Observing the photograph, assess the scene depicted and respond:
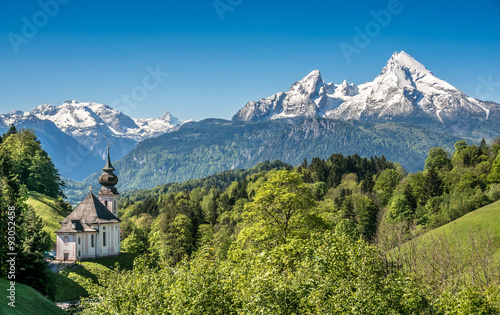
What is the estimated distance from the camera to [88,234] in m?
74.9

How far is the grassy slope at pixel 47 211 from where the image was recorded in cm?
7819

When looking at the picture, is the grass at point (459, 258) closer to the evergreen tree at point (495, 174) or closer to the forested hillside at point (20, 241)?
the evergreen tree at point (495, 174)

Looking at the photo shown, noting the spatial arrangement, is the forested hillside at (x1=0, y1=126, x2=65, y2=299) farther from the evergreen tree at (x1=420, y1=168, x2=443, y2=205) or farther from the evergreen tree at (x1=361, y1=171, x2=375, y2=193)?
the evergreen tree at (x1=361, y1=171, x2=375, y2=193)

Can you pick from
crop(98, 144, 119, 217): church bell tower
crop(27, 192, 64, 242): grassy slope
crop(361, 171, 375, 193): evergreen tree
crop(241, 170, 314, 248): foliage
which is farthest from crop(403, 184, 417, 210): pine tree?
crop(27, 192, 64, 242): grassy slope

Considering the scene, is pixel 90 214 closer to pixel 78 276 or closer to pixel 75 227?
pixel 75 227

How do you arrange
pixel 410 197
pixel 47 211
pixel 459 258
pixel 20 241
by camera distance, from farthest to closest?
pixel 410 197
pixel 47 211
pixel 20 241
pixel 459 258

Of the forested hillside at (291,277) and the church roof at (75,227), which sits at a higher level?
the church roof at (75,227)

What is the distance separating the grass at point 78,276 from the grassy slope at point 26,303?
1109 centimetres

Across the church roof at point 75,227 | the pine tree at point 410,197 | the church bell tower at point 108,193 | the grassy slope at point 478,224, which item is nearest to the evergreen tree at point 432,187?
the pine tree at point 410,197

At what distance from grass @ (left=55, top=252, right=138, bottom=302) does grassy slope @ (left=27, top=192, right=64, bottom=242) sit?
1063cm

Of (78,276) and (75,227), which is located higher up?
(75,227)

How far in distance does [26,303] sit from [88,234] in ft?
133

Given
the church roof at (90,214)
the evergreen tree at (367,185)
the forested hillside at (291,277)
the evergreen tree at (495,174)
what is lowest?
the forested hillside at (291,277)

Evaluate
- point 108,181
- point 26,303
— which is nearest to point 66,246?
point 108,181
